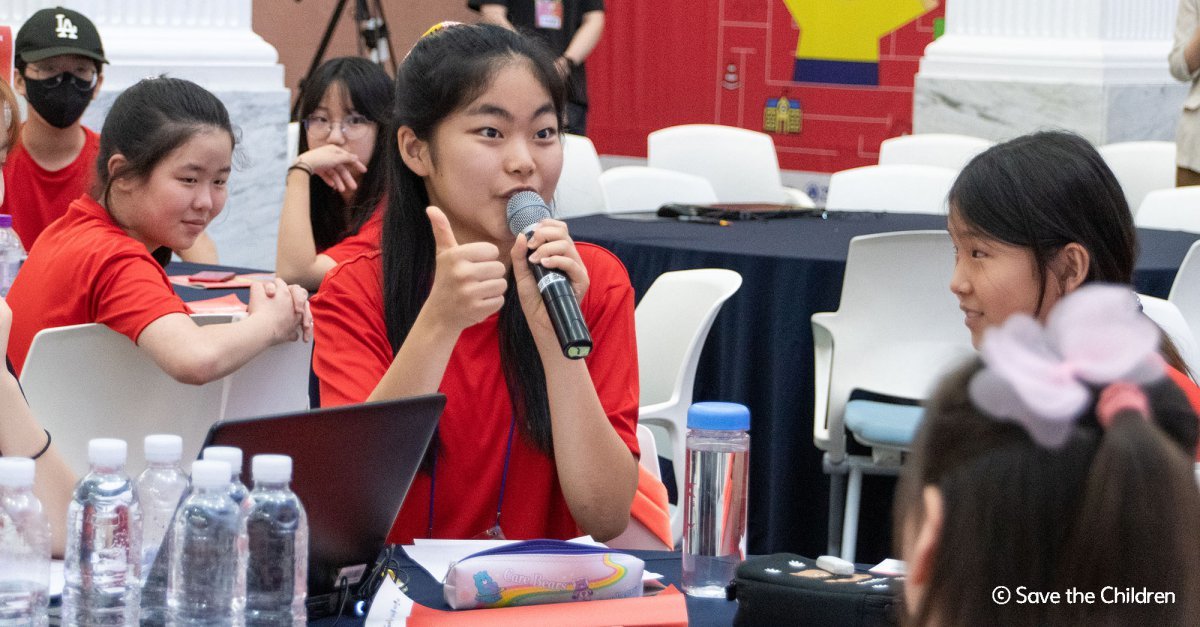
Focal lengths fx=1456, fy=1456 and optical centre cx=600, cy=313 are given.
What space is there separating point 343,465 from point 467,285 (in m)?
0.43

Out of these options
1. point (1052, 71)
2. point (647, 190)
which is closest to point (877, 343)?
point (647, 190)

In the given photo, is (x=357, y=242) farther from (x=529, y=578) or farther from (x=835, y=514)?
(x=529, y=578)

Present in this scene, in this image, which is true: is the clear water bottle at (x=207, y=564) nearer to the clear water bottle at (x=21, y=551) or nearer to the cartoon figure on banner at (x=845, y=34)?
the clear water bottle at (x=21, y=551)

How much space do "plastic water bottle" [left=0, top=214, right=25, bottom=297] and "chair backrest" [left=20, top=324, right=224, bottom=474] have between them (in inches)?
39.4

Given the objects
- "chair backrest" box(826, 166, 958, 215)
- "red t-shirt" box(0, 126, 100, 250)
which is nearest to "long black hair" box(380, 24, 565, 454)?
"red t-shirt" box(0, 126, 100, 250)

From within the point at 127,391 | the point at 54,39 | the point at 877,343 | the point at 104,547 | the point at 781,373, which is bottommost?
the point at 781,373

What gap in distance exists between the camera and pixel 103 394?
225 cm

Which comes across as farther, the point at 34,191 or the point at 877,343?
the point at 34,191

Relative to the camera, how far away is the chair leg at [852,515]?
11.4ft

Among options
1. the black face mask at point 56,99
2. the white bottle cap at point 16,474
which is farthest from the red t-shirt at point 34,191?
the white bottle cap at point 16,474

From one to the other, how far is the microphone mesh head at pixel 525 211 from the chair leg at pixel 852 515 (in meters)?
1.85

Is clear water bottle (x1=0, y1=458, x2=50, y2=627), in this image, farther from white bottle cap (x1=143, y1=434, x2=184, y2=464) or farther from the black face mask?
the black face mask

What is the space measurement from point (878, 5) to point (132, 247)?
693cm

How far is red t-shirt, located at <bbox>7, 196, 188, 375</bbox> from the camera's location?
7.66 feet
